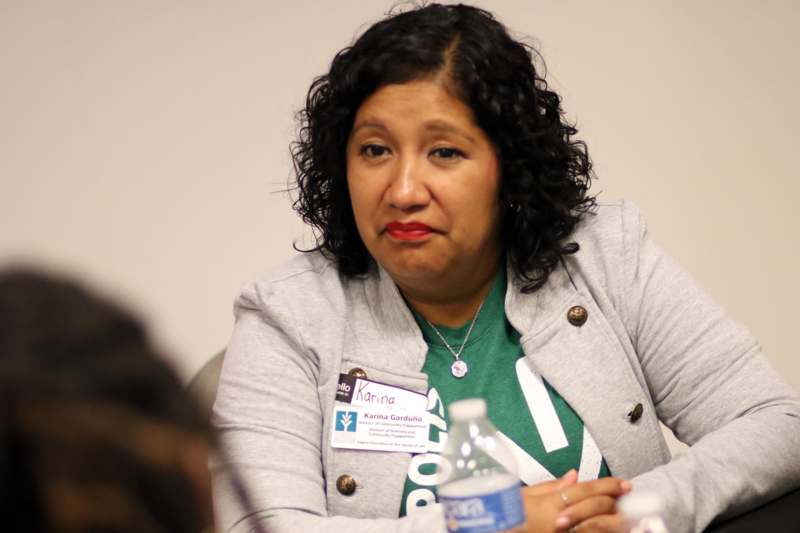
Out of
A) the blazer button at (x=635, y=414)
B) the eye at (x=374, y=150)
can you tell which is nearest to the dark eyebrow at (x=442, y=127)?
the eye at (x=374, y=150)

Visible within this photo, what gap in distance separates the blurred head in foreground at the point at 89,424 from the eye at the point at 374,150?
1.31m

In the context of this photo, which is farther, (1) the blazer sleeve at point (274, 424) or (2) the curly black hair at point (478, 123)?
(2) the curly black hair at point (478, 123)

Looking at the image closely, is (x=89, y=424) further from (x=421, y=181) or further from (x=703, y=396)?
(x=703, y=396)

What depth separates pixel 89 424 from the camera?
0.63 meters

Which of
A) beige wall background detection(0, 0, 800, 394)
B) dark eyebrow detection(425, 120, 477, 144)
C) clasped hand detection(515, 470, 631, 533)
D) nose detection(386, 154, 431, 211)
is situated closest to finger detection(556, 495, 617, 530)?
clasped hand detection(515, 470, 631, 533)

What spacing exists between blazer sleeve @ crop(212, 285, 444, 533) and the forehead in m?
0.45

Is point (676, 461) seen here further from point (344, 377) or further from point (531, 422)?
point (344, 377)

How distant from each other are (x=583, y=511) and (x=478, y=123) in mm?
793

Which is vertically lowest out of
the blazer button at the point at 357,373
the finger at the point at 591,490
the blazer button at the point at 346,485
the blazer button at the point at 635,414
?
the blazer button at the point at 346,485

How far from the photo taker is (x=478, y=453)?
1.66 meters

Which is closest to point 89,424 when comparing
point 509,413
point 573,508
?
point 573,508

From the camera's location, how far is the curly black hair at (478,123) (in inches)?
76.7

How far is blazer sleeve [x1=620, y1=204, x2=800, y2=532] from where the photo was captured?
1740 mm

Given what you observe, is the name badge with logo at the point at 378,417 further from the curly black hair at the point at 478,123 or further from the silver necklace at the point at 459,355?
the curly black hair at the point at 478,123
